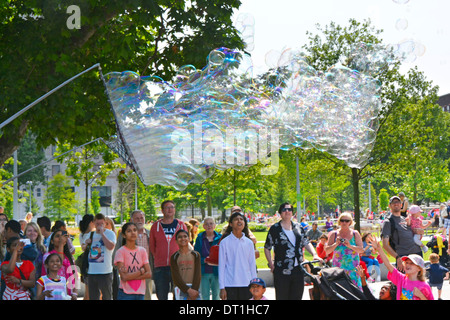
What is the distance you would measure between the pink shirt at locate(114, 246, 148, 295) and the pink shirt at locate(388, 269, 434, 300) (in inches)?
119

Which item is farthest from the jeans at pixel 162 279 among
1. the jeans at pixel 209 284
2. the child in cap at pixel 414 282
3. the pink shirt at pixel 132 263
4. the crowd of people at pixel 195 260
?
the child in cap at pixel 414 282

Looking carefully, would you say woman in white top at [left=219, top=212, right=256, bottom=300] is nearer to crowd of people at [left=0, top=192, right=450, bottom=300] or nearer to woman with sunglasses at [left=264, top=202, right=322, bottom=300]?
crowd of people at [left=0, top=192, right=450, bottom=300]

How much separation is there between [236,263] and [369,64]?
307 inches

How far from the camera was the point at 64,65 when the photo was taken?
1113 cm

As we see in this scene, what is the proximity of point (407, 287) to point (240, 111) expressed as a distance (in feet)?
20.4

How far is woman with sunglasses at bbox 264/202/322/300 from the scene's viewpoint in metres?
7.84

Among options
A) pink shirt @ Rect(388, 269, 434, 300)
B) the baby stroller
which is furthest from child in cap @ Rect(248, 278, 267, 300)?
pink shirt @ Rect(388, 269, 434, 300)

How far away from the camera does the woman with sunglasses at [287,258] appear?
7.84 metres

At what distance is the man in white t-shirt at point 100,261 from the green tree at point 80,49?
2838 mm

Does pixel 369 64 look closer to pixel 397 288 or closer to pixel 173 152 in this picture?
pixel 173 152

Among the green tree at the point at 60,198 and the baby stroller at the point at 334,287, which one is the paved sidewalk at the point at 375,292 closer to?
the baby stroller at the point at 334,287

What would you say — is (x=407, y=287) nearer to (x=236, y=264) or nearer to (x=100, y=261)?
(x=236, y=264)

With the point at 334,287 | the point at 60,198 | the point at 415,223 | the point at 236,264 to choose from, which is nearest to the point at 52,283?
the point at 236,264
